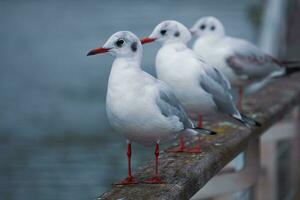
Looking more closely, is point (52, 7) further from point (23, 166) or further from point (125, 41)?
point (125, 41)

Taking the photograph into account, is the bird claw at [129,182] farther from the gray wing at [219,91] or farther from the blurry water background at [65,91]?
the blurry water background at [65,91]

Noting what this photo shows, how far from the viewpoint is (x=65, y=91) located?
11.4m

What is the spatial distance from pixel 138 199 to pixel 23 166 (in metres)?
4.87

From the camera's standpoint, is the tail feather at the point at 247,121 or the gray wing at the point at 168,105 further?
the tail feather at the point at 247,121

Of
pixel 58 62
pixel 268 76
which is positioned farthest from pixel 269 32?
pixel 58 62

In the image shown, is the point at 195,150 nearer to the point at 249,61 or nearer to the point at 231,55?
the point at 231,55

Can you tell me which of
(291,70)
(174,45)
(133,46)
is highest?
(133,46)

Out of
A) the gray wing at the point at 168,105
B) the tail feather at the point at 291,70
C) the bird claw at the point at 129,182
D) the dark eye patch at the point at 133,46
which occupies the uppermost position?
the dark eye patch at the point at 133,46

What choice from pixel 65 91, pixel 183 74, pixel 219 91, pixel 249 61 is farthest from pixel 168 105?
pixel 65 91

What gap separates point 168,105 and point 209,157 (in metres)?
0.28

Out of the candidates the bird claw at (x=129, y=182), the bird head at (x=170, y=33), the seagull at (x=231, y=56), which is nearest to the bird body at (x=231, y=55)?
the seagull at (x=231, y=56)

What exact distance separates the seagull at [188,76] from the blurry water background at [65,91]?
7.55ft

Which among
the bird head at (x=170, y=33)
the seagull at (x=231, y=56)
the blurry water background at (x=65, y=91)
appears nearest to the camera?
the bird head at (x=170, y=33)

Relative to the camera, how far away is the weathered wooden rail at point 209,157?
2933mm
